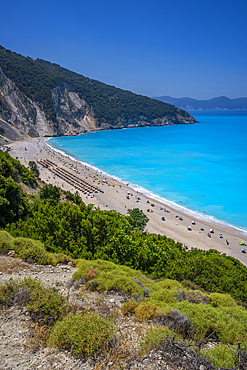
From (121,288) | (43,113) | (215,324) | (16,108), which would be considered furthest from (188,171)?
(43,113)

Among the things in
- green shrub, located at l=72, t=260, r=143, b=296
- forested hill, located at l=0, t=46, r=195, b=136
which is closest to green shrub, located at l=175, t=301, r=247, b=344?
green shrub, located at l=72, t=260, r=143, b=296

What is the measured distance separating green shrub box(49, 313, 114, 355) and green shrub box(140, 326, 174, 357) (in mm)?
911

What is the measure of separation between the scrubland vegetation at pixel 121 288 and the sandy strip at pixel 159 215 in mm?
13845

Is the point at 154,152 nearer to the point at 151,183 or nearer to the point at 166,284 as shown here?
the point at 151,183

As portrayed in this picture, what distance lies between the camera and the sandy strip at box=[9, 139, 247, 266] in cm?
3006

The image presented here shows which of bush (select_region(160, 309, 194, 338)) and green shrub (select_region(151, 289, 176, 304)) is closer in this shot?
bush (select_region(160, 309, 194, 338))

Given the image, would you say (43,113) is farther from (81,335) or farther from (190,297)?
(81,335)

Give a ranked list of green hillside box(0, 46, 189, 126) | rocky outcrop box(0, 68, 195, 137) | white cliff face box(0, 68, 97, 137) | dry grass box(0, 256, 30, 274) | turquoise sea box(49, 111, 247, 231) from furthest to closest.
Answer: green hillside box(0, 46, 189, 126), rocky outcrop box(0, 68, 195, 137), white cliff face box(0, 68, 97, 137), turquoise sea box(49, 111, 247, 231), dry grass box(0, 256, 30, 274)

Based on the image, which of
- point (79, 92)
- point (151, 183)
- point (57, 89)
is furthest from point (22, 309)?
point (79, 92)

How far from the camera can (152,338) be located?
17.7 ft

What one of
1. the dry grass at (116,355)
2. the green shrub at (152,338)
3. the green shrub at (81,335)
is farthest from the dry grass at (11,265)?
the green shrub at (152,338)

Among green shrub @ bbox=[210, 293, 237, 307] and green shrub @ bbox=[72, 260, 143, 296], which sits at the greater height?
green shrub @ bbox=[72, 260, 143, 296]

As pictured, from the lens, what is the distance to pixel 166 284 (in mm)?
10555

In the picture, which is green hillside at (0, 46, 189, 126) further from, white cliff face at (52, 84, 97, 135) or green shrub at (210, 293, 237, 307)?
green shrub at (210, 293, 237, 307)
